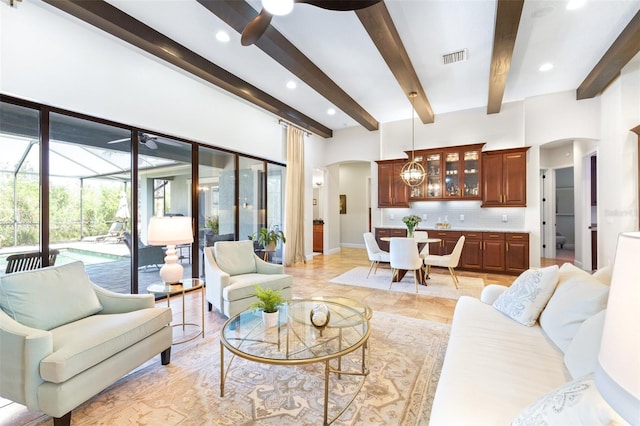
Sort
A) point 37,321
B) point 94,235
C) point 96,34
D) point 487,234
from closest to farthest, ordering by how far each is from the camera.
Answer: point 37,321 < point 96,34 < point 94,235 < point 487,234

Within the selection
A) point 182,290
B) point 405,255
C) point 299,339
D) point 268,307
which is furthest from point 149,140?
point 405,255

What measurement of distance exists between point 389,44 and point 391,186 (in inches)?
152

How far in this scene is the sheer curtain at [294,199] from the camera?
6.57 metres

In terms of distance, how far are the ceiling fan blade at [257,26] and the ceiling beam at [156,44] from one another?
5.34ft

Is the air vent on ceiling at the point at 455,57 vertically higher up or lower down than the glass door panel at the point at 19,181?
higher up

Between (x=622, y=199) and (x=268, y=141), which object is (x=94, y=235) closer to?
(x=268, y=141)

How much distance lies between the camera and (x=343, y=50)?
3.79m

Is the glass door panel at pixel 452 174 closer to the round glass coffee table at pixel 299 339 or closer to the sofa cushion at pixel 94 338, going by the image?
the round glass coffee table at pixel 299 339

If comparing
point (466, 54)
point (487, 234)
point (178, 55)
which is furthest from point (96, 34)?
point (487, 234)

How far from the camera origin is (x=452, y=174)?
6.24 metres

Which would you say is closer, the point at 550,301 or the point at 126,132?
the point at 550,301

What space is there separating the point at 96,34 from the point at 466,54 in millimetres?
4628

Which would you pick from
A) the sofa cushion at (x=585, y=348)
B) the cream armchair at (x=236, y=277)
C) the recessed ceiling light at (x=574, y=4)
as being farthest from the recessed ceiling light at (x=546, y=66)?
the cream armchair at (x=236, y=277)

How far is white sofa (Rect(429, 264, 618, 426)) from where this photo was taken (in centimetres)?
119
